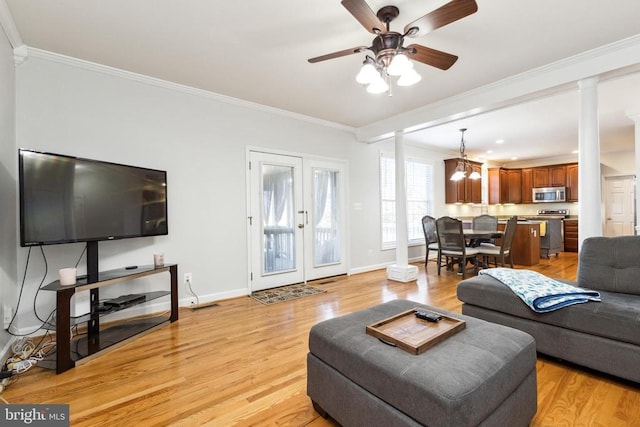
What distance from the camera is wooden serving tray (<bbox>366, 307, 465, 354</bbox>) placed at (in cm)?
134

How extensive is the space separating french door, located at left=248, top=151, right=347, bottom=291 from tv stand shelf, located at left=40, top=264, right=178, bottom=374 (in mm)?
1378

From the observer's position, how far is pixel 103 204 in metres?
2.62

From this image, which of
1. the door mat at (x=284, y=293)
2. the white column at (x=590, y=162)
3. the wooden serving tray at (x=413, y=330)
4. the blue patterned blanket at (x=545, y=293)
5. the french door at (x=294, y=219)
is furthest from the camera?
the french door at (x=294, y=219)

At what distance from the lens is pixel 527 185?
27.7ft

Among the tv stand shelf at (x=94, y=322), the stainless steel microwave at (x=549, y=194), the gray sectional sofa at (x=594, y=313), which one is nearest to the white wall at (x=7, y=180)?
the tv stand shelf at (x=94, y=322)

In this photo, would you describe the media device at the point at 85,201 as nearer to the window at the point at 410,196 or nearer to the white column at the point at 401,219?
the white column at the point at 401,219

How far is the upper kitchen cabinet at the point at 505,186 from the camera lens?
8.44 meters

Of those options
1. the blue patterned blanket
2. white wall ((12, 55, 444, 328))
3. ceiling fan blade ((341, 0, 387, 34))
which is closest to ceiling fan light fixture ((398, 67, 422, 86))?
ceiling fan blade ((341, 0, 387, 34))

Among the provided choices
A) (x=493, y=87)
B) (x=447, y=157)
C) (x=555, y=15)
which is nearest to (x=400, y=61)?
(x=555, y=15)

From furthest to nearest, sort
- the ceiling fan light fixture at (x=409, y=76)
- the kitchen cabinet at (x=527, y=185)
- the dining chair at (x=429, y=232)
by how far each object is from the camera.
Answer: the kitchen cabinet at (x=527, y=185) → the dining chair at (x=429, y=232) → the ceiling fan light fixture at (x=409, y=76)

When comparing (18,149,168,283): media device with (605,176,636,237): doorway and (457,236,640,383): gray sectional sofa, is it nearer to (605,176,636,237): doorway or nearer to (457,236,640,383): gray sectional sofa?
(457,236,640,383): gray sectional sofa

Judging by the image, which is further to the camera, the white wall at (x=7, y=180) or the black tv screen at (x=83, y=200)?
the white wall at (x=7, y=180)

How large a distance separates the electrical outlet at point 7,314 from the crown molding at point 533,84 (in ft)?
16.1

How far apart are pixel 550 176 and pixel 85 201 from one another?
32.6ft
